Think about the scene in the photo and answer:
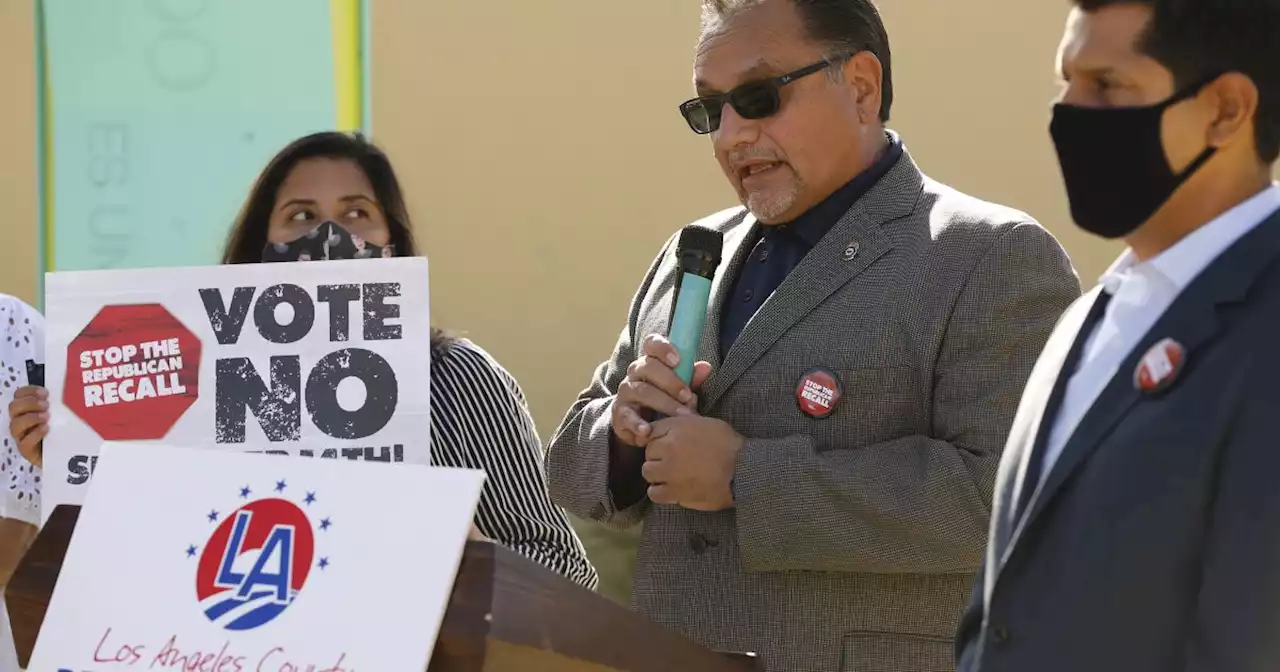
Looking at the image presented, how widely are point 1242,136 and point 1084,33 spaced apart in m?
0.24

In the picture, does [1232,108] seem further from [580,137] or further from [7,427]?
[580,137]

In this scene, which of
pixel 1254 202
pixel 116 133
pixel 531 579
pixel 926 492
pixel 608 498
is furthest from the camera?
pixel 116 133

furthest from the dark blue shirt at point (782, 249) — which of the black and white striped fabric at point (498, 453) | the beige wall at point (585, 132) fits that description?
the beige wall at point (585, 132)

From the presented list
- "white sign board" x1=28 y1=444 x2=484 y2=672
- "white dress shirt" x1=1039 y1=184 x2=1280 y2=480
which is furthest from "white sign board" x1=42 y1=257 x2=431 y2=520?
"white dress shirt" x1=1039 y1=184 x2=1280 y2=480

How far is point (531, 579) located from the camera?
6.64 ft

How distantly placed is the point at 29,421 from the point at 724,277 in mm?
1397

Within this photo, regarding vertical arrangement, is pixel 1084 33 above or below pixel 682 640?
above

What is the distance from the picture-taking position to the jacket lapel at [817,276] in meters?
2.73

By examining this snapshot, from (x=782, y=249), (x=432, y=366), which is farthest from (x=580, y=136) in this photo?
(x=782, y=249)

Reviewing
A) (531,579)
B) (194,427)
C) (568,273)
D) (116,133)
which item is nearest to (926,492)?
(531,579)

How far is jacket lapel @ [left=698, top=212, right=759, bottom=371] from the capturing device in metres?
2.84

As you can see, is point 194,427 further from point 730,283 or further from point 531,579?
point 730,283

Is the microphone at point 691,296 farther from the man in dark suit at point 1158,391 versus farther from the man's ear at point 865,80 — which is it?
the man in dark suit at point 1158,391

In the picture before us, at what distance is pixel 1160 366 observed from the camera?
1.74 meters
